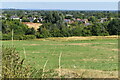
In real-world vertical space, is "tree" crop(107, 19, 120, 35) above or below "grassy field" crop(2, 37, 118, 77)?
below

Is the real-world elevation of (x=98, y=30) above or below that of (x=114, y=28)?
below

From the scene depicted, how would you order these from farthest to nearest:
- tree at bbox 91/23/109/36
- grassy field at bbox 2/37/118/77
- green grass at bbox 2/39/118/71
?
1. tree at bbox 91/23/109/36
2. green grass at bbox 2/39/118/71
3. grassy field at bbox 2/37/118/77

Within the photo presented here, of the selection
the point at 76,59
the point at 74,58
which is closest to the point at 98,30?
the point at 74,58

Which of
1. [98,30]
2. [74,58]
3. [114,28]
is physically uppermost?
[74,58]

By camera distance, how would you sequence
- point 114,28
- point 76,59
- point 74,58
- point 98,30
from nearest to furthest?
point 76,59 → point 74,58 → point 114,28 → point 98,30

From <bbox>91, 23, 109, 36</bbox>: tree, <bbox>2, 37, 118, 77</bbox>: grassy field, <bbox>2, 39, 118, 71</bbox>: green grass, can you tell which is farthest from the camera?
<bbox>91, 23, 109, 36</bbox>: tree

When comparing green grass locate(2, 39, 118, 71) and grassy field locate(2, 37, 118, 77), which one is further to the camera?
green grass locate(2, 39, 118, 71)

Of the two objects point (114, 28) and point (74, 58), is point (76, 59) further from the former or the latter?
point (114, 28)

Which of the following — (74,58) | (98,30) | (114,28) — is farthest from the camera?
(98,30)

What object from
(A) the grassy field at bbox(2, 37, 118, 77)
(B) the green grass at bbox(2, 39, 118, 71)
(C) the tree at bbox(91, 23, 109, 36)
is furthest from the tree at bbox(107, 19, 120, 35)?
(B) the green grass at bbox(2, 39, 118, 71)

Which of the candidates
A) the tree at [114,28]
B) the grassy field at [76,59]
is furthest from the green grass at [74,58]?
the tree at [114,28]

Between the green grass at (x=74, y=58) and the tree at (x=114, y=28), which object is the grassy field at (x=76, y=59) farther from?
the tree at (x=114, y=28)

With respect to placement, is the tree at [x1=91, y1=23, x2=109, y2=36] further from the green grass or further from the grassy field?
the green grass

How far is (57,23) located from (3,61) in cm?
3696
